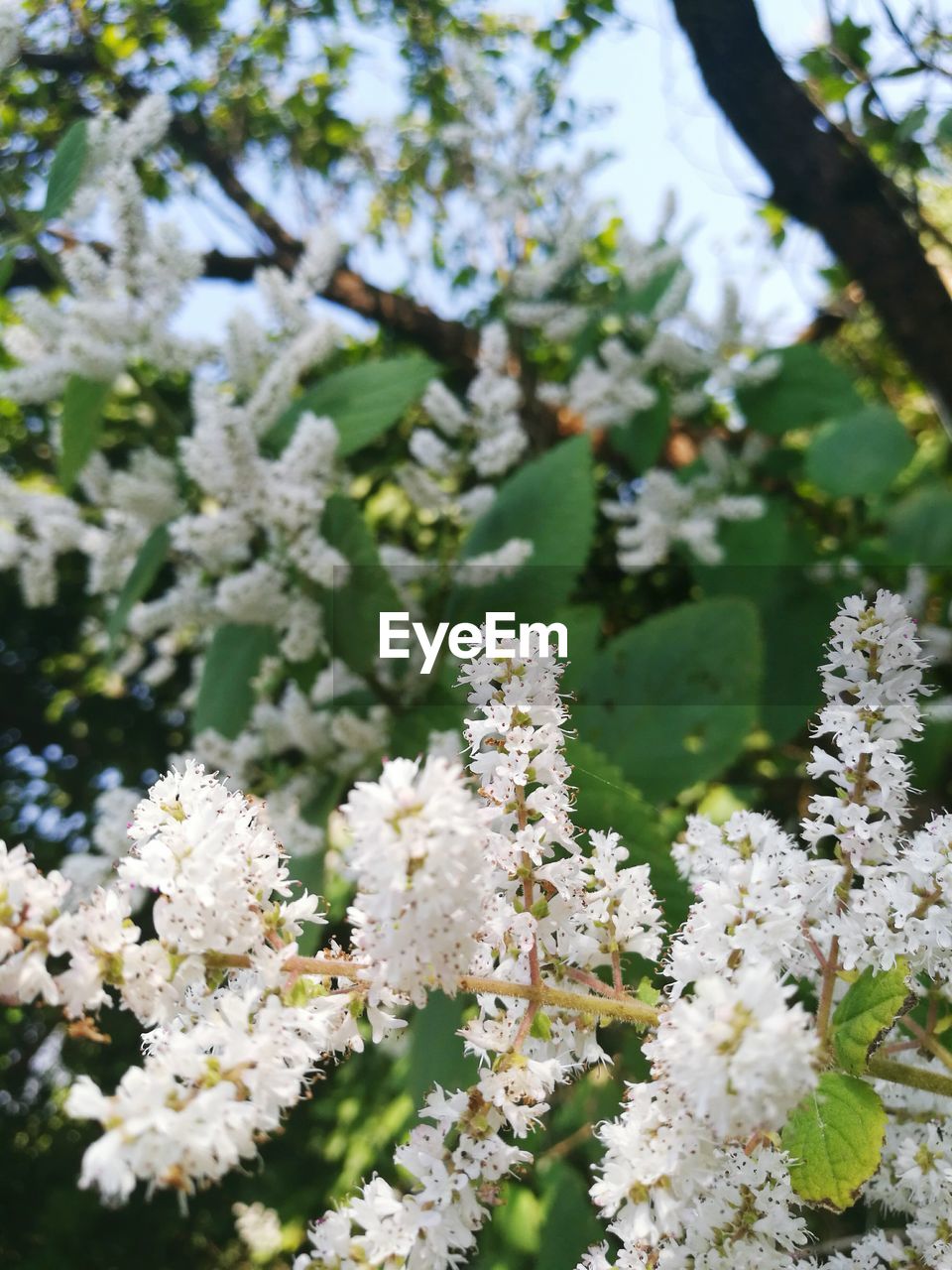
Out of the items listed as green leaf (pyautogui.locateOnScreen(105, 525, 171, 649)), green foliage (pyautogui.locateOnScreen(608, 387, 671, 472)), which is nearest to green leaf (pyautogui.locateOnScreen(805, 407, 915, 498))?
green foliage (pyautogui.locateOnScreen(608, 387, 671, 472))

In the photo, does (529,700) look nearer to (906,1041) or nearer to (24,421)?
(906,1041)

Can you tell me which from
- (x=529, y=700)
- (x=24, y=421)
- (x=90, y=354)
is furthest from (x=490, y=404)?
(x=24, y=421)

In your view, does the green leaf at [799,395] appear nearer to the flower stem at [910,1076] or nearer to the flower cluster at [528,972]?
the flower cluster at [528,972]

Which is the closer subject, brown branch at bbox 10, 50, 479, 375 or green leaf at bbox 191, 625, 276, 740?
green leaf at bbox 191, 625, 276, 740

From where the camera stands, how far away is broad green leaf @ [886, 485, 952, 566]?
1.53 m

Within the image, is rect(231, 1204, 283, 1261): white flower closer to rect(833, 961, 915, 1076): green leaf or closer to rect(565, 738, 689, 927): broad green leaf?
rect(565, 738, 689, 927): broad green leaf

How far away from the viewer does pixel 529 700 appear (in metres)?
0.51

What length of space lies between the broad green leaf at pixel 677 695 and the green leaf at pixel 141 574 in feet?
1.59

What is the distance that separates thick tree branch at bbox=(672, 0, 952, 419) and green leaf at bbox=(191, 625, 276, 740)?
27.8 inches

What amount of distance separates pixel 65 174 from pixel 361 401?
14.3 inches

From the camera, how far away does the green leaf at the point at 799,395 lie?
153cm

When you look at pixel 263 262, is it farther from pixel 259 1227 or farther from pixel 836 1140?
pixel 836 1140

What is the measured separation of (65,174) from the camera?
1.03 metres

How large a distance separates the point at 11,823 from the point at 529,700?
4.38ft
